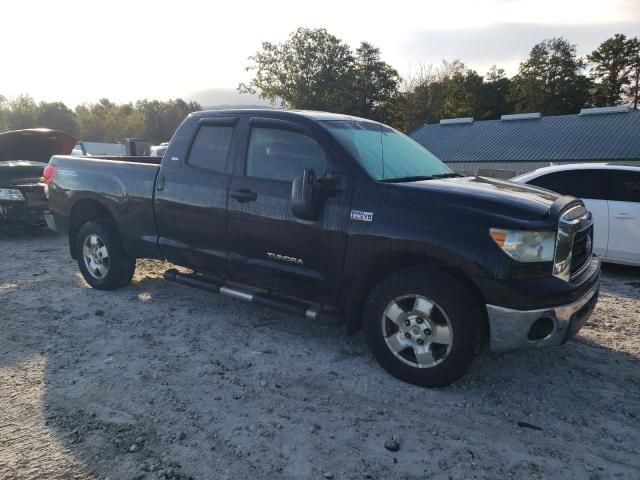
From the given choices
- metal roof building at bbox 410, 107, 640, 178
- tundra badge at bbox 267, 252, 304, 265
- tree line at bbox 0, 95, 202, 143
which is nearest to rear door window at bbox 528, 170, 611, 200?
tundra badge at bbox 267, 252, 304, 265

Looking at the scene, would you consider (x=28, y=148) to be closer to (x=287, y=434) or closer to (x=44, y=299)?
(x=44, y=299)

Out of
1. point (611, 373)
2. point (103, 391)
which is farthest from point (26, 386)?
point (611, 373)

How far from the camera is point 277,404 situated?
3.22 metres

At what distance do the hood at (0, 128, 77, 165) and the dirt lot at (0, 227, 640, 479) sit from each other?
5.59m

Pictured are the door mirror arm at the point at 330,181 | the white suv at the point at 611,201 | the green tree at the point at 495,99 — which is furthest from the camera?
the green tree at the point at 495,99

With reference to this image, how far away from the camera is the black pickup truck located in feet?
10.3

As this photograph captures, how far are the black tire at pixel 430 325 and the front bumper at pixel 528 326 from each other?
0.47 feet

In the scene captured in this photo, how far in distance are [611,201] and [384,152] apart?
4428 millimetres

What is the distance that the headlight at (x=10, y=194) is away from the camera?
8.05 metres

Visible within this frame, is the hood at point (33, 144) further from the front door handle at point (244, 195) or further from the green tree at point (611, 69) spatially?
the green tree at point (611, 69)

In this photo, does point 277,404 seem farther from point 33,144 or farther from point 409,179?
point 33,144

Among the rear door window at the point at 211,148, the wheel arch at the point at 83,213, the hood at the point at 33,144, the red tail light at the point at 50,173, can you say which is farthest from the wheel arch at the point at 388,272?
the hood at the point at 33,144

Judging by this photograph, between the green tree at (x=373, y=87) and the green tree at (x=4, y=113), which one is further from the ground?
the green tree at (x=373, y=87)

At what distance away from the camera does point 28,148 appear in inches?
372
